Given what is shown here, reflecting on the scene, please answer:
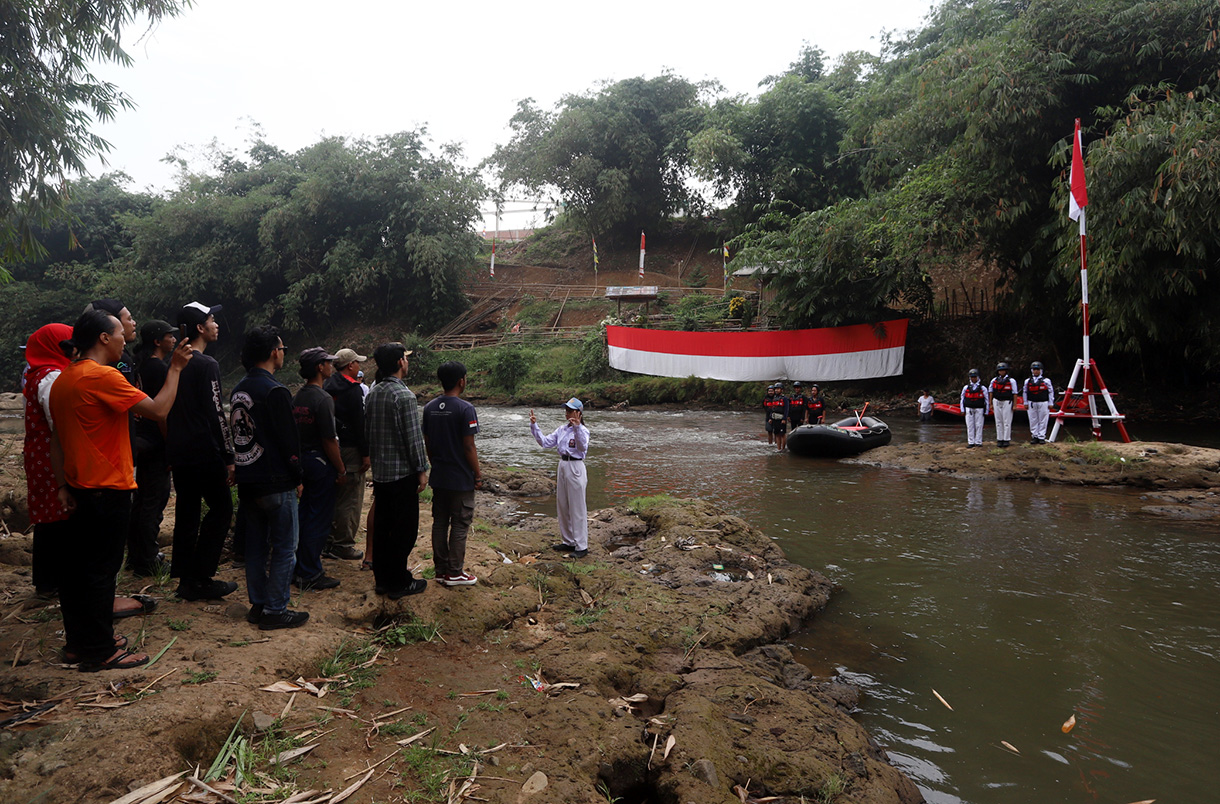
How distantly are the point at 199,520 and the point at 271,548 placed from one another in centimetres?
82

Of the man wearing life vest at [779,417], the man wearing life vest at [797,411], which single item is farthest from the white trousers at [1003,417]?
the man wearing life vest at [779,417]

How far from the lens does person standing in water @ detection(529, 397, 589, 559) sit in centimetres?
724

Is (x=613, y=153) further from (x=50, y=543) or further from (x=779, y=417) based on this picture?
(x=50, y=543)

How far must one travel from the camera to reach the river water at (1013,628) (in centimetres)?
412

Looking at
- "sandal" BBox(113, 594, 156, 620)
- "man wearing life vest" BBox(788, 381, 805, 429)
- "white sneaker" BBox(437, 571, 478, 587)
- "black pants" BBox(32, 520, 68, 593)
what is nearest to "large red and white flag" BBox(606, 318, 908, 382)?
"man wearing life vest" BBox(788, 381, 805, 429)

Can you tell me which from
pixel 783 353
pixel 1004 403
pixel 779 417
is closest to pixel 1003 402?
pixel 1004 403

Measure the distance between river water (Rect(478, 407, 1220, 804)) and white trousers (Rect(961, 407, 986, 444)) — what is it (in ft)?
9.10

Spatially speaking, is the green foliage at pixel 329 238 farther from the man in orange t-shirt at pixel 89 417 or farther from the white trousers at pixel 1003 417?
the man in orange t-shirt at pixel 89 417

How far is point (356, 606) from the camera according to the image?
15.9 feet

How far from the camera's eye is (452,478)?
5.34m

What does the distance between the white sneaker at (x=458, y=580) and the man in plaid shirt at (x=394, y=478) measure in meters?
0.33

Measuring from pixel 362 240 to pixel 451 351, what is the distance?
845 cm

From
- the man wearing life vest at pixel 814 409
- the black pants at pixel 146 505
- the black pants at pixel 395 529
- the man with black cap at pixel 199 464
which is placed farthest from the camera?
the man wearing life vest at pixel 814 409

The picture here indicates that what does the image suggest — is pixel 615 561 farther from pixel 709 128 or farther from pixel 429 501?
pixel 709 128
